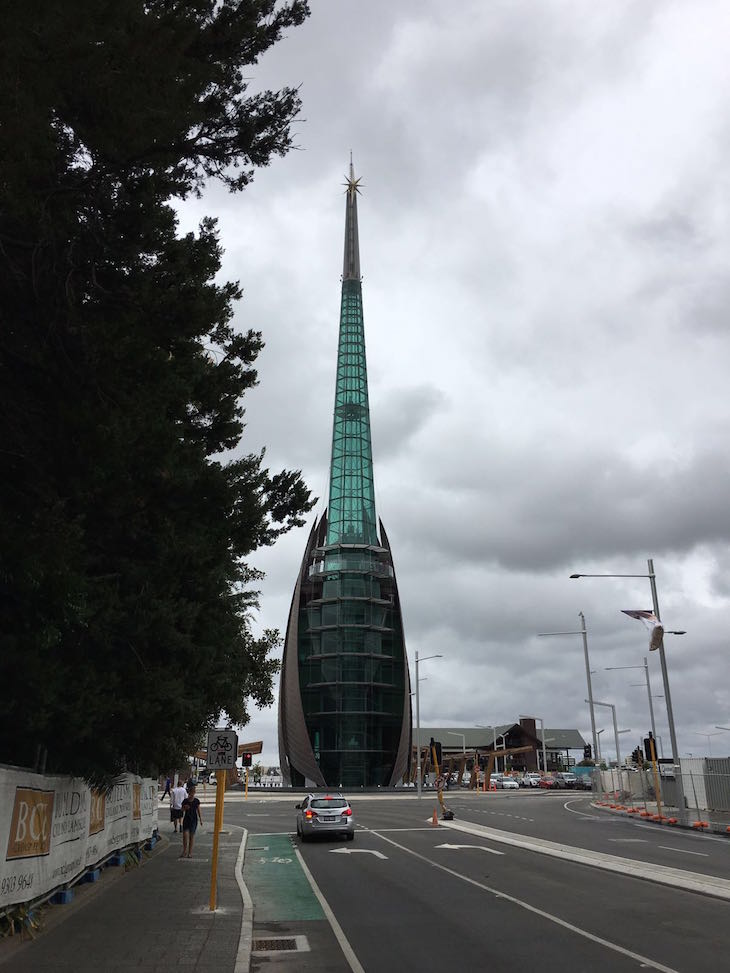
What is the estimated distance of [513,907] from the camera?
12102 millimetres

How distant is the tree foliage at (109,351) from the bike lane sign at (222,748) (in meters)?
0.64

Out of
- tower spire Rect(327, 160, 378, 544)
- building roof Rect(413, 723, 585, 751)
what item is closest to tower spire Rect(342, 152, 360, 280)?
tower spire Rect(327, 160, 378, 544)

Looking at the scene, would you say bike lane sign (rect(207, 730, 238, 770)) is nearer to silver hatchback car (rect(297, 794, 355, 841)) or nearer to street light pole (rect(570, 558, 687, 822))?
silver hatchback car (rect(297, 794, 355, 841))

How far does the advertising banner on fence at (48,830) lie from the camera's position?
950cm

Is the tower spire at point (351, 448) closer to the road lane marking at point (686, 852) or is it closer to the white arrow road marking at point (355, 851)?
the white arrow road marking at point (355, 851)

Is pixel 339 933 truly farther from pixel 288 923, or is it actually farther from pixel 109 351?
pixel 109 351

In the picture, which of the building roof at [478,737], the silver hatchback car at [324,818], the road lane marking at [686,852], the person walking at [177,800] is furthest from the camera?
the building roof at [478,737]

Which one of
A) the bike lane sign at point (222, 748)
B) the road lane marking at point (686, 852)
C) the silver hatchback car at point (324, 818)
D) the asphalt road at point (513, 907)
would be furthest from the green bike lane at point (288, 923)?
the road lane marking at point (686, 852)

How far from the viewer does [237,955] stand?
348 inches

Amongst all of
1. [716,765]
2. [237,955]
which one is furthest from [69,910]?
[716,765]

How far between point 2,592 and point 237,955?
16.1 feet

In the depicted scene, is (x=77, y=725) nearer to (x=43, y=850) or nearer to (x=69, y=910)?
(x=43, y=850)

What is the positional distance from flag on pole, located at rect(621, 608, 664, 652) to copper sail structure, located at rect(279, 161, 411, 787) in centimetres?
5399

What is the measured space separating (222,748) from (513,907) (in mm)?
4985
